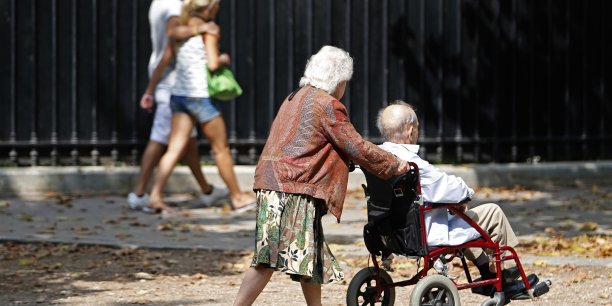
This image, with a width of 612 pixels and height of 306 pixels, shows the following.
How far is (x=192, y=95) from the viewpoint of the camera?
10984 mm

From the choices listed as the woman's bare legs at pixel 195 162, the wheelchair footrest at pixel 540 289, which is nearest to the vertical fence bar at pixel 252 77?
the woman's bare legs at pixel 195 162

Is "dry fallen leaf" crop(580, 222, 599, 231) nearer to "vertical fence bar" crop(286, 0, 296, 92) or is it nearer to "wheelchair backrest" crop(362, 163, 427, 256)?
"vertical fence bar" crop(286, 0, 296, 92)

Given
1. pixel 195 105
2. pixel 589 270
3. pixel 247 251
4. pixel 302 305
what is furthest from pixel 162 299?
pixel 195 105

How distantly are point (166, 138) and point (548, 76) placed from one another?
13.3ft

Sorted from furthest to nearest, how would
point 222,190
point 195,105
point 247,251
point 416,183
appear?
point 222,190 → point 195,105 → point 247,251 → point 416,183

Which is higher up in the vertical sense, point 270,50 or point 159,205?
point 270,50

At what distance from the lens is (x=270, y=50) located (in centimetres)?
1279

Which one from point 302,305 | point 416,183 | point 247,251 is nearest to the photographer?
point 416,183

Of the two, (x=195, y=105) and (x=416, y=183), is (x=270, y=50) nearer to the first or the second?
(x=195, y=105)

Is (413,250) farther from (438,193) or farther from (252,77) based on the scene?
(252,77)

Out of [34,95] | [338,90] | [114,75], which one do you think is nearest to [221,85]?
[114,75]

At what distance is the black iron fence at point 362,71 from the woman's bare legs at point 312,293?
247 inches

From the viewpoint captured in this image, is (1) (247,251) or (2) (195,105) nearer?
Result: (1) (247,251)

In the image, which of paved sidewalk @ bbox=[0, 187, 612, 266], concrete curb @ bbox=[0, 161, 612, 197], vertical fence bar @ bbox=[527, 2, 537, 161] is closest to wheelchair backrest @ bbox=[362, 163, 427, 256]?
paved sidewalk @ bbox=[0, 187, 612, 266]
